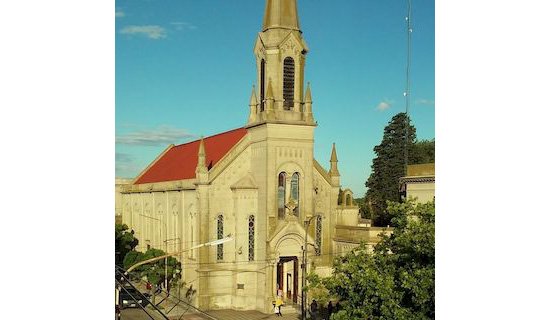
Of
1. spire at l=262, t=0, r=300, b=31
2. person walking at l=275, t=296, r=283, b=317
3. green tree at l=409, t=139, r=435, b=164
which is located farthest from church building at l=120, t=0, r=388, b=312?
green tree at l=409, t=139, r=435, b=164

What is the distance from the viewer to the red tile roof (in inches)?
712

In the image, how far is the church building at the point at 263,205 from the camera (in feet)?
59.8

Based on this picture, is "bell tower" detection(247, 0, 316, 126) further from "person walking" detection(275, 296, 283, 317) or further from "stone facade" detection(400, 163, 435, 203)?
"person walking" detection(275, 296, 283, 317)

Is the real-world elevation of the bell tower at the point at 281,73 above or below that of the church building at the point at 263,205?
above

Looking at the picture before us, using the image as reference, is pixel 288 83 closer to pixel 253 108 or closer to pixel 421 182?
pixel 253 108

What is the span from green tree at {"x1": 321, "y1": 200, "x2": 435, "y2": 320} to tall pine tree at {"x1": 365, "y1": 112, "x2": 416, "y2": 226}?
1.96 meters

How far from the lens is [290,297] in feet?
60.4

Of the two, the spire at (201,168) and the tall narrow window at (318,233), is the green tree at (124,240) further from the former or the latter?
the tall narrow window at (318,233)

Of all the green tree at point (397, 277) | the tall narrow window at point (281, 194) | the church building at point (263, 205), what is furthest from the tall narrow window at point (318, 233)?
the green tree at point (397, 277)

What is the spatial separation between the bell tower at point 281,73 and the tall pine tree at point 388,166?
272 centimetres

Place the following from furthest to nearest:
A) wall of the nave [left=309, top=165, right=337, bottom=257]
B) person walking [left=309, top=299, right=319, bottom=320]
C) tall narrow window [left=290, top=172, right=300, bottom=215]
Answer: wall of the nave [left=309, top=165, right=337, bottom=257] < tall narrow window [left=290, top=172, right=300, bottom=215] < person walking [left=309, top=299, right=319, bottom=320]
